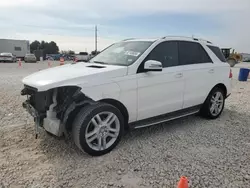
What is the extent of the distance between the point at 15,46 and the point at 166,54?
153 ft

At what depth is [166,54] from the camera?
4676mm

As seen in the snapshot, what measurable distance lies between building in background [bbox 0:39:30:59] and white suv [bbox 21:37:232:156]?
4535 cm

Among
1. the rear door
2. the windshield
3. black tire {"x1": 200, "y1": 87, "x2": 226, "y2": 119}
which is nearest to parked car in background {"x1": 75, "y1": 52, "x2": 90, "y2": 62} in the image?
the windshield

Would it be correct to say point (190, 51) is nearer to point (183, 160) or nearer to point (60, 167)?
point (183, 160)

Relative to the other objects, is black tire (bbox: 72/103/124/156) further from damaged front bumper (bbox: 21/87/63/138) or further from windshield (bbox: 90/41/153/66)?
windshield (bbox: 90/41/153/66)

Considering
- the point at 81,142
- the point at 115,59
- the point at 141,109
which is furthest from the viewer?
the point at 115,59

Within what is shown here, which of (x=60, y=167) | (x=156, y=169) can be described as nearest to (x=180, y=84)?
(x=156, y=169)

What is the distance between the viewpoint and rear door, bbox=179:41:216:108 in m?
4.90

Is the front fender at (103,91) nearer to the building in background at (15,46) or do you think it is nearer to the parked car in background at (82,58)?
the parked car in background at (82,58)

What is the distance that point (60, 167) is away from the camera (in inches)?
133

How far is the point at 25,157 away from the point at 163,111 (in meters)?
2.37

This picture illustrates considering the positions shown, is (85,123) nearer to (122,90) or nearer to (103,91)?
(103,91)

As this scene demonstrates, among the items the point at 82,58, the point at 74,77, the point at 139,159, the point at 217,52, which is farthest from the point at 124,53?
the point at 82,58

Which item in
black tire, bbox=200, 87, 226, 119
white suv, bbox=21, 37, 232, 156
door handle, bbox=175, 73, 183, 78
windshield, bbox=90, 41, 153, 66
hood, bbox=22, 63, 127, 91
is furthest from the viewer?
black tire, bbox=200, 87, 226, 119
